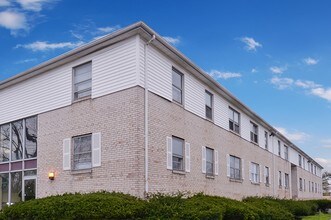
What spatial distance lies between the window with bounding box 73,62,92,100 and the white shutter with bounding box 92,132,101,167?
1.98 metres

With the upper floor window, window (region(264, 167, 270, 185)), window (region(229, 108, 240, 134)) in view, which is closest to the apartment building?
window (region(229, 108, 240, 134))

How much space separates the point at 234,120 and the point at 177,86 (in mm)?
8801

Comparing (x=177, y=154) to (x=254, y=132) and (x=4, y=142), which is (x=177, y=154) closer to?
(x=4, y=142)

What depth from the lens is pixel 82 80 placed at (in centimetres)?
1800

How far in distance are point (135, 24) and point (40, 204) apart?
7.27 meters

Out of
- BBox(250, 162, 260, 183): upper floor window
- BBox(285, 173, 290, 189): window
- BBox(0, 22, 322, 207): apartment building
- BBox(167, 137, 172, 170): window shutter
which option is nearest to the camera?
BBox(0, 22, 322, 207): apartment building

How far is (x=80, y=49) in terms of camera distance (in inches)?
685

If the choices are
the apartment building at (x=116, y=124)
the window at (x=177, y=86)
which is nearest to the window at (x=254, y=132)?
the apartment building at (x=116, y=124)

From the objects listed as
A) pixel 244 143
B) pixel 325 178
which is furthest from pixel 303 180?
pixel 325 178

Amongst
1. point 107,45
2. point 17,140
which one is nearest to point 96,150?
point 107,45

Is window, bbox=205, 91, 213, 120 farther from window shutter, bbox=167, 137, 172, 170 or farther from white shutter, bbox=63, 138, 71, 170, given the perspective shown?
white shutter, bbox=63, 138, 71, 170

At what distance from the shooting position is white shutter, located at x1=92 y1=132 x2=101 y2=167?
1650 cm

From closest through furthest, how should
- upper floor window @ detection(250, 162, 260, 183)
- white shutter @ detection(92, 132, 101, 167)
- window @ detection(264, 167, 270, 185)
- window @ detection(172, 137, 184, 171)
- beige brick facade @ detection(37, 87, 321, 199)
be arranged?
beige brick facade @ detection(37, 87, 321, 199) < white shutter @ detection(92, 132, 101, 167) < window @ detection(172, 137, 184, 171) < upper floor window @ detection(250, 162, 260, 183) < window @ detection(264, 167, 270, 185)

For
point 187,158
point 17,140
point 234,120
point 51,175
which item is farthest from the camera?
point 234,120
